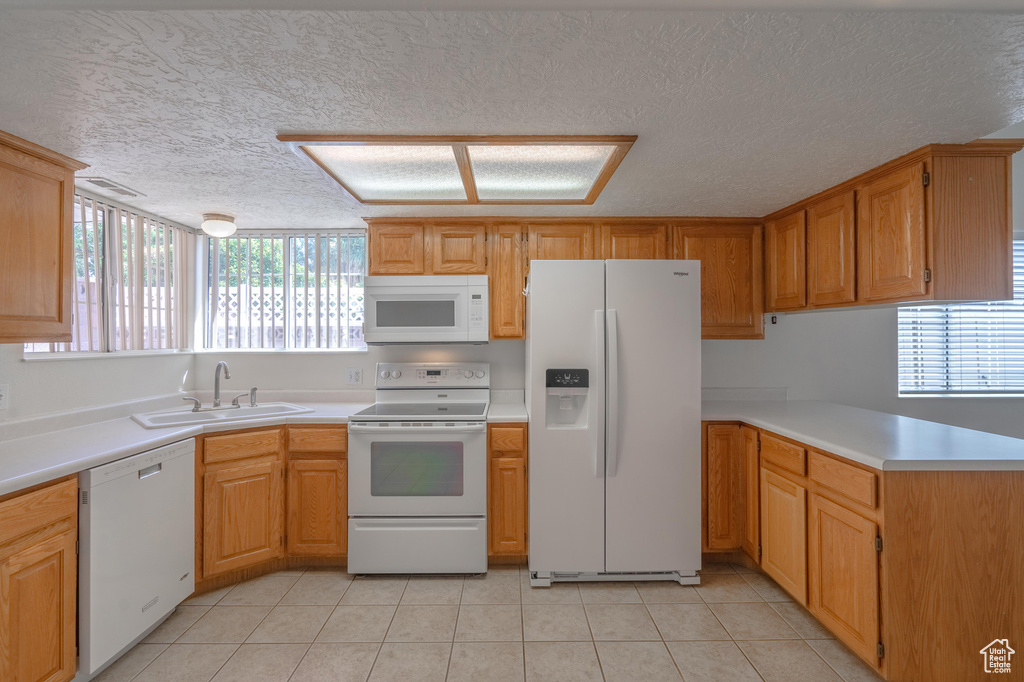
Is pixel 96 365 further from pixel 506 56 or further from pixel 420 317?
pixel 506 56

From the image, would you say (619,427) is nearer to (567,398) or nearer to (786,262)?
(567,398)

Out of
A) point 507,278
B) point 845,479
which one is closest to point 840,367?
point 845,479

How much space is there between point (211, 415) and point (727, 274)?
3379mm

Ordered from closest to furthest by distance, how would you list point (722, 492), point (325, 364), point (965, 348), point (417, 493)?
point (417, 493)
point (722, 492)
point (965, 348)
point (325, 364)

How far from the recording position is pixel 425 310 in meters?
3.10

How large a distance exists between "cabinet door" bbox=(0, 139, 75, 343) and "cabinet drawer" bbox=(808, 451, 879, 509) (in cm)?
335

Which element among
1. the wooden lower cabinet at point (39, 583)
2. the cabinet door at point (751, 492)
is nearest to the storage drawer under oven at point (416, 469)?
the wooden lower cabinet at point (39, 583)

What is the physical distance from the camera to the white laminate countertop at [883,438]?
5.71 ft

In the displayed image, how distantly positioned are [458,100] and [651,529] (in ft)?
7.51

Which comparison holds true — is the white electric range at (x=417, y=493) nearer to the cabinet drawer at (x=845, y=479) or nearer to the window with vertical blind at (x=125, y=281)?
the window with vertical blind at (x=125, y=281)

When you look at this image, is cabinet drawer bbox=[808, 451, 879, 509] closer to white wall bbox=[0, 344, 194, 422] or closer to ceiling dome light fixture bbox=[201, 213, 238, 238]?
ceiling dome light fixture bbox=[201, 213, 238, 238]

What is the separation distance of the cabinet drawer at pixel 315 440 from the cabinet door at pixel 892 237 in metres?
2.91

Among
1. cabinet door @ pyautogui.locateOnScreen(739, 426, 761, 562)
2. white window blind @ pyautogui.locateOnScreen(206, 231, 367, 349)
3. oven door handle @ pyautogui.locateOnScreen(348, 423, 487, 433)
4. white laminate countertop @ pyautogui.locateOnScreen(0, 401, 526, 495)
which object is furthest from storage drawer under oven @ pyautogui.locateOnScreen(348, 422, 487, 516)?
cabinet door @ pyautogui.locateOnScreen(739, 426, 761, 562)

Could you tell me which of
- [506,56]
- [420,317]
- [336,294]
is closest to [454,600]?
[420,317]
